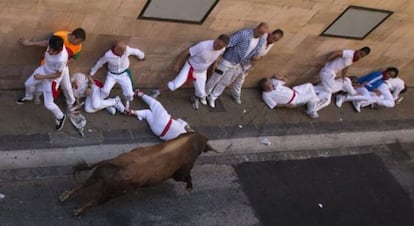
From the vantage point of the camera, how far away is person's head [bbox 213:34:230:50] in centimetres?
822

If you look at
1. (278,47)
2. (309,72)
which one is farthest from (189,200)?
(309,72)

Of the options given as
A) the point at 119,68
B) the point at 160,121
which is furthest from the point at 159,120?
the point at 119,68

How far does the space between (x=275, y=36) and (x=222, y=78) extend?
1.12 m

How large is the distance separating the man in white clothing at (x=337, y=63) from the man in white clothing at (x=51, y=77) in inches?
187

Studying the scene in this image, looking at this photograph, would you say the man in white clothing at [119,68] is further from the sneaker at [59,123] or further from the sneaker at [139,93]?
the sneaker at [59,123]

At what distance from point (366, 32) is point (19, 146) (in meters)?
5.94

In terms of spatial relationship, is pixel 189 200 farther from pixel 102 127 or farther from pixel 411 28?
pixel 411 28

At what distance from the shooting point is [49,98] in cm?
751

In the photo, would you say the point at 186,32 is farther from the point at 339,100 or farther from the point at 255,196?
the point at 339,100

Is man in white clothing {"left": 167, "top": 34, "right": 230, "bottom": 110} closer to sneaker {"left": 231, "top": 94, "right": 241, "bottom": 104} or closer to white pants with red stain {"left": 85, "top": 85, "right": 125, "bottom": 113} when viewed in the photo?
sneaker {"left": 231, "top": 94, "right": 241, "bottom": 104}

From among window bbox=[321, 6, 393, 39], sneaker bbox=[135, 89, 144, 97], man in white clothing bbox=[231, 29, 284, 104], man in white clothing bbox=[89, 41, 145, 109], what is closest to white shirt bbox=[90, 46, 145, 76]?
man in white clothing bbox=[89, 41, 145, 109]

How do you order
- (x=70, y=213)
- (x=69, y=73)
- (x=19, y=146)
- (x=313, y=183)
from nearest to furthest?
(x=70, y=213) → (x=19, y=146) → (x=69, y=73) → (x=313, y=183)

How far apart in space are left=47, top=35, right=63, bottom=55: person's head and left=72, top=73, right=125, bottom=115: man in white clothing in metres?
1.27

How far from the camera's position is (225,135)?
9.03 metres
